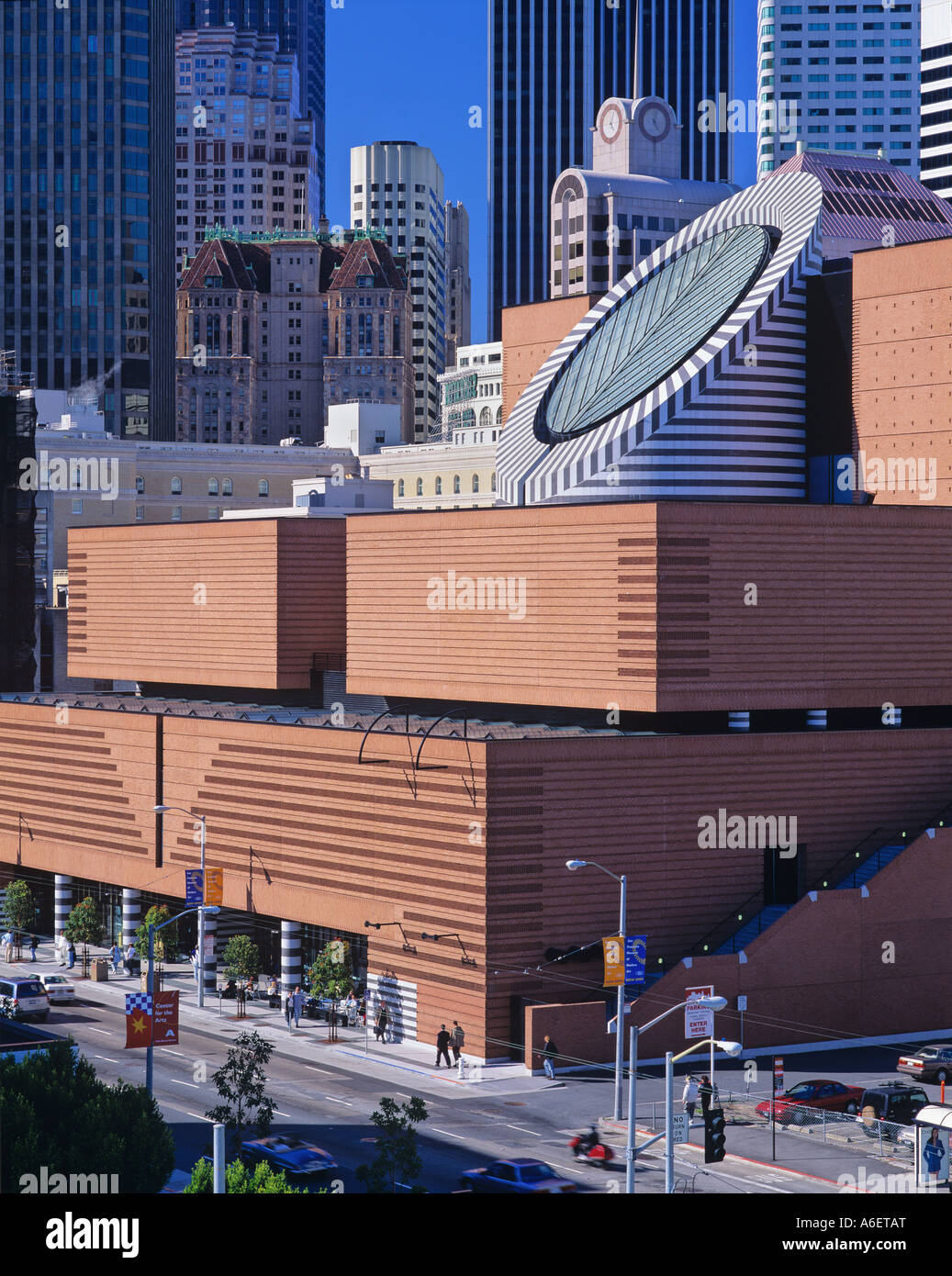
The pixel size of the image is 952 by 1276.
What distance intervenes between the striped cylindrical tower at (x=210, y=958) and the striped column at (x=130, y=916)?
19.1 feet


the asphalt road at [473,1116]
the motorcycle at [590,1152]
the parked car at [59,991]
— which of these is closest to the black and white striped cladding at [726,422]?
the asphalt road at [473,1116]

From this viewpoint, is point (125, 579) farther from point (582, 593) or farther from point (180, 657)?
point (582, 593)

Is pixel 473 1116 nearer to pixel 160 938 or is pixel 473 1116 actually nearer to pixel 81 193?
pixel 160 938

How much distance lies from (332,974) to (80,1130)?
85.9ft

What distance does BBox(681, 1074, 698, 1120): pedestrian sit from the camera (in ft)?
175

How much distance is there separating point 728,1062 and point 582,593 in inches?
673

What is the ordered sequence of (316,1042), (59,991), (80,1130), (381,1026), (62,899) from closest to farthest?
(80,1130), (381,1026), (316,1042), (59,991), (62,899)

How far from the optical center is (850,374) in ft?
260

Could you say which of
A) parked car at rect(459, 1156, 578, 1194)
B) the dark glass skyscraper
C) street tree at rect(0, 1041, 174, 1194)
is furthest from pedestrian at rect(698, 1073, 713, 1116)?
the dark glass skyscraper

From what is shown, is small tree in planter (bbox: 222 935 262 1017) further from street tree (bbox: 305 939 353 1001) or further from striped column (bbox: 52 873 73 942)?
striped column (bbox: 52 873 73 942)

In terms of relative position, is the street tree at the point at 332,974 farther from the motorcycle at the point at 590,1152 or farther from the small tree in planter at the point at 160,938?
the motorcycle at the point at 590,1152

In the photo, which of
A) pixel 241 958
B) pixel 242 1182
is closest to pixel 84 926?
pixel 241 958

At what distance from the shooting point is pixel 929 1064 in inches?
2395

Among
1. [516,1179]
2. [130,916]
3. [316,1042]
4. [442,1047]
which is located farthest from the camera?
[130,916]
